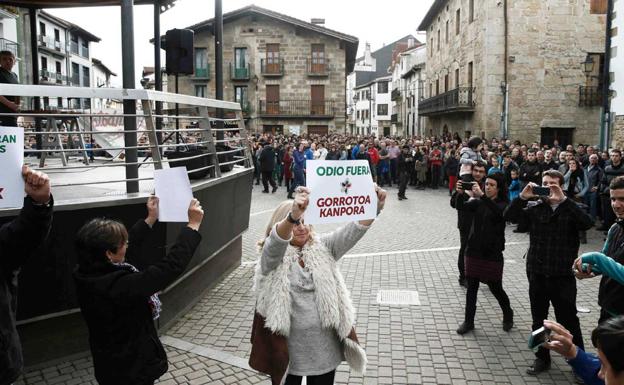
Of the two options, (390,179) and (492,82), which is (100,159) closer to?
(390,179)

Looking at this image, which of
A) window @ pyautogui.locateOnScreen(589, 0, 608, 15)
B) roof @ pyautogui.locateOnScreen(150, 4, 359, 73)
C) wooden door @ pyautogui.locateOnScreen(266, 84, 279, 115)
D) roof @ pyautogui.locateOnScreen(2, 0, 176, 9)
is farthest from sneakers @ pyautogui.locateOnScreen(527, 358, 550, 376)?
wooden door @ pyautogui.locateOnScreen(266, 84, 279, 115)

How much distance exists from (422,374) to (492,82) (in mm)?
23540

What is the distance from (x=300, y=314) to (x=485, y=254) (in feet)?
10.6

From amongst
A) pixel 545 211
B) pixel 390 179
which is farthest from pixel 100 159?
pixel 390 179

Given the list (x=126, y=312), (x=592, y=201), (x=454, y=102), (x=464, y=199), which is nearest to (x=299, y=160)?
(x=592, y=201)

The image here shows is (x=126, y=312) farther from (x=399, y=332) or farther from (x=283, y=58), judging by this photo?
(x=283, y=58)

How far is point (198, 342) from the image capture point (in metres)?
5.80

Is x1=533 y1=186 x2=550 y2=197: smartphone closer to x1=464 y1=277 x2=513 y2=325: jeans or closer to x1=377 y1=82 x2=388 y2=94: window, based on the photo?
x1=464 y1=277 x2=513 y2=325: jeans

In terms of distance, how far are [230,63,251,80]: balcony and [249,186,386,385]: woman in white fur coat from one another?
4195cm

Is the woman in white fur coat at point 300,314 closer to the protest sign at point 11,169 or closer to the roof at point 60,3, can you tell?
the protest sign at point 11,169

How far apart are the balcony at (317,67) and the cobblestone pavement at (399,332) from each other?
34.9m

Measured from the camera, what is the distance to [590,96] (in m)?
26.0

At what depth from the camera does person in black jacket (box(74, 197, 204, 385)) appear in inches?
115

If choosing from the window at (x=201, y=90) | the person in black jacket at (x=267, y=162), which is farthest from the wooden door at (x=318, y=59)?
the person in black jacket at (x=267, y=162)
